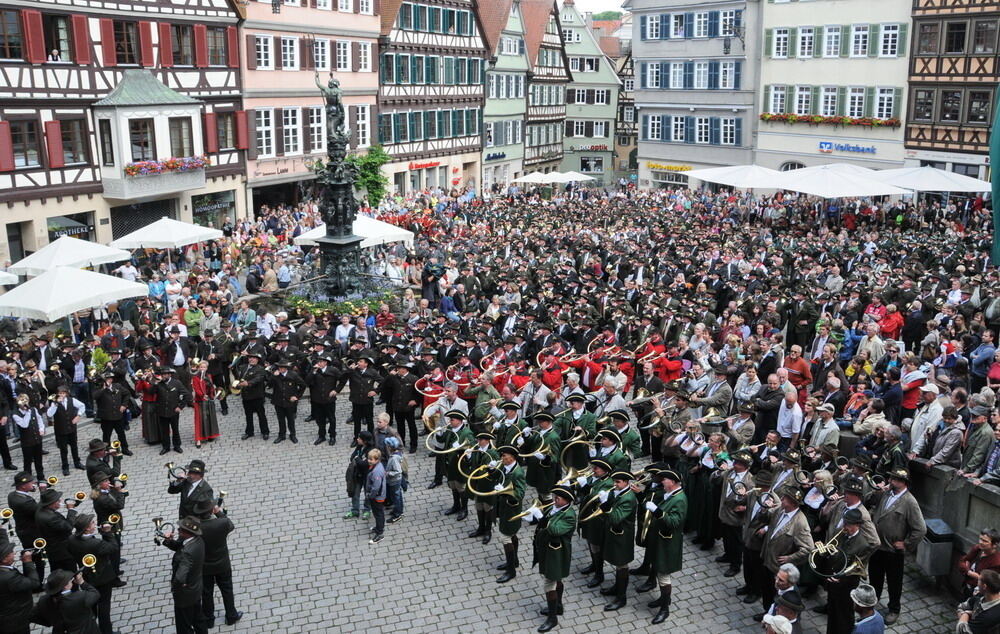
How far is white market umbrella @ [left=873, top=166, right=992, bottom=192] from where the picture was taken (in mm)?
30203

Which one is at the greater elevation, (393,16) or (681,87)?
(393,16)

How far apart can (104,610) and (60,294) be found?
32.5ft

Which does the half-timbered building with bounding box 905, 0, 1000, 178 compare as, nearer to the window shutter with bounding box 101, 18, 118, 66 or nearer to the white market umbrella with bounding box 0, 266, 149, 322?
the window shutter with bounding box 101, 18, 118, 66

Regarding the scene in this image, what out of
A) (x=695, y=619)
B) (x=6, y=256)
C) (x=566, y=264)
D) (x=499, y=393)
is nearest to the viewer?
(x=695, y=619)

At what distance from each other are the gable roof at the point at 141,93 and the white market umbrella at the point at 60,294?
13878 mm

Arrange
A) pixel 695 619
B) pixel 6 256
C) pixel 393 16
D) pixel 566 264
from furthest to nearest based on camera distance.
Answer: pixel 393 16 → pixel 6 256 → pixel 566 264 → pixel 695 619

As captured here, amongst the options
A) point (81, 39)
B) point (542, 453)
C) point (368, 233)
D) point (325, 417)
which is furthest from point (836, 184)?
point (81, 39)

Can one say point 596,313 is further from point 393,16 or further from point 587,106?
point 587,106

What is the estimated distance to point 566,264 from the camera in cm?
2509

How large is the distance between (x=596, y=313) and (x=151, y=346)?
31.0 feet

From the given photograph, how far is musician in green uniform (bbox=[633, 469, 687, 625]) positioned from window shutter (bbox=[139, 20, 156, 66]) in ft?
93.3

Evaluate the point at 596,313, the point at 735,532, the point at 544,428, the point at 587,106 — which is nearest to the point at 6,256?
the point at 596,313

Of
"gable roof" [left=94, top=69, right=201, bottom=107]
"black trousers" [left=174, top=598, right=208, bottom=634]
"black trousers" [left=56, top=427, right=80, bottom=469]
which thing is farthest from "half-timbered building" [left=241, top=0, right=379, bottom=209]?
"black trousers" [left=174, top=598, right=208, bottom=634]

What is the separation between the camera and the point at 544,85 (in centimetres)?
6259
